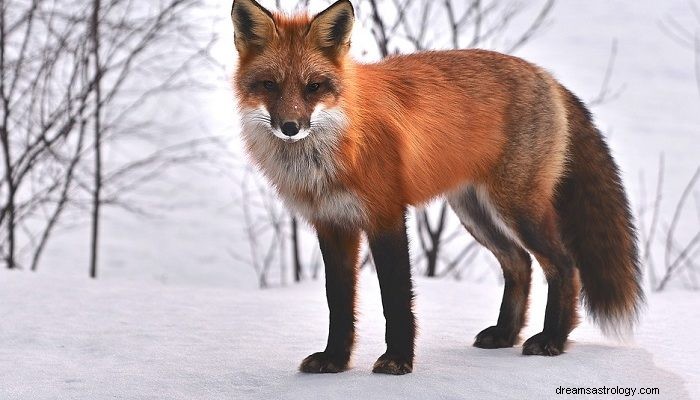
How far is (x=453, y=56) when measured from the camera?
13.9ft

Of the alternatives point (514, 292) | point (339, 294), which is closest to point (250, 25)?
point (339, 294)

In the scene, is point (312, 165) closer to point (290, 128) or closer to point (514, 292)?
point (290, 128)

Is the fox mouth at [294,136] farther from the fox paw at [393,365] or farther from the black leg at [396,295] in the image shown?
the fox paw at [393,365]

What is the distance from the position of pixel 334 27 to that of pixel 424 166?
0.74 meters

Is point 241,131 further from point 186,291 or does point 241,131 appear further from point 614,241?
point 186,291

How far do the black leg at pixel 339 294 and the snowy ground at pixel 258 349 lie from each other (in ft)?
0.39

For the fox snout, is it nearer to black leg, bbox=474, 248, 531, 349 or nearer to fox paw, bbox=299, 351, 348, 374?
fox paw, bbox=299, 351, 348, 374

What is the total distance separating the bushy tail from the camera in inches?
165

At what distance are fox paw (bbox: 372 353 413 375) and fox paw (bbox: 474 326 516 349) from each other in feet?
2.57

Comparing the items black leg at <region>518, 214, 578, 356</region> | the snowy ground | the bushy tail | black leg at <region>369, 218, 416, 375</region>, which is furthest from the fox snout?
the bushy tail

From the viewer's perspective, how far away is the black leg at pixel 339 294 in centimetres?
368

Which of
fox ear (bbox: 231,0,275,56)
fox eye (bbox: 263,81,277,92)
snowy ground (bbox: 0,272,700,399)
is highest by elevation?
fox ear (bbox: 231,0,275,56)

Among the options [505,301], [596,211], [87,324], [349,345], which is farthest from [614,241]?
[87,324]

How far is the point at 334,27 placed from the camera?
3.44 meters
